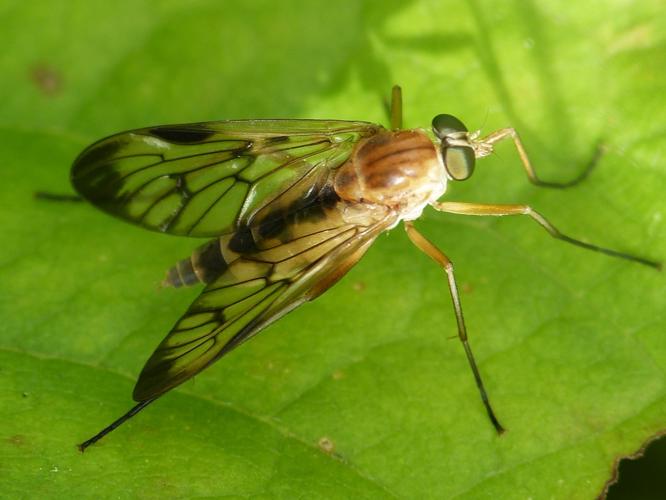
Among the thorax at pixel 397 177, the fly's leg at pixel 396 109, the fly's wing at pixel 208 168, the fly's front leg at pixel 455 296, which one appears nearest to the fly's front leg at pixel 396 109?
the fly's leg at pixel 396 109

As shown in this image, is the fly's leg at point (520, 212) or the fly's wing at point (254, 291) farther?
the fly's leg at point (520, 212)

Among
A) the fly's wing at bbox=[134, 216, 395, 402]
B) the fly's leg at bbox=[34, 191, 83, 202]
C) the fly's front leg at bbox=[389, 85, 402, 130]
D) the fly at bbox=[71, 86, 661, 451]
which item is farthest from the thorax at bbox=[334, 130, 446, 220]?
the fly's leg at bbox=[34, 191, 83, 202]

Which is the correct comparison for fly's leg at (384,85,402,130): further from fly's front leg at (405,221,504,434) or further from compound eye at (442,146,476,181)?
fly's front leg at (405,221,504,434)

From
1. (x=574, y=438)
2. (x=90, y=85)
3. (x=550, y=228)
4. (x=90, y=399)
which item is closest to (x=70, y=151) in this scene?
(x=90, y=85)

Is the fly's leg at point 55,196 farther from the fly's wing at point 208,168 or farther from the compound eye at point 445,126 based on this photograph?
the compound eye at point 445,126

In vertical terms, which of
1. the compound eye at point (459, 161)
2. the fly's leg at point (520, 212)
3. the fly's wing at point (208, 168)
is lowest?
the fly's leg at point (520, 212)

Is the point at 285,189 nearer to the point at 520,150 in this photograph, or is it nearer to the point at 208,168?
the point at 208,168
